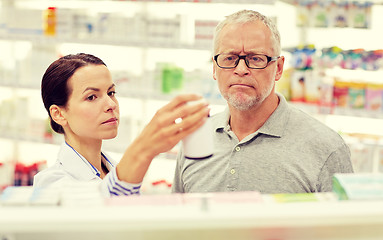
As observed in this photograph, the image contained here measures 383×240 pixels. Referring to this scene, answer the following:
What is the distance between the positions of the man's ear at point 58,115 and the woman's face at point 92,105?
1.6 inches

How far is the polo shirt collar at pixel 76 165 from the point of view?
70.8 inches

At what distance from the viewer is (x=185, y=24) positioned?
14.1ft

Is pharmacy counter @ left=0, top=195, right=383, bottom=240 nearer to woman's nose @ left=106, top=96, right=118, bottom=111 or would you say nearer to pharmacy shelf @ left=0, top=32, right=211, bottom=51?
woman's nose @ left=106, top=96, right=118, bottom=111

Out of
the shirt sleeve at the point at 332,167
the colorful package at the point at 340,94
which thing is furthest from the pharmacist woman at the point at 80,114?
the colorful package at the point at 340,94

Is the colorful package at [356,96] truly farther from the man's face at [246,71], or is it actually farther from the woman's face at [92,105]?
the woman's face at [92,105]

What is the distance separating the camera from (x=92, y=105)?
6.07 ft

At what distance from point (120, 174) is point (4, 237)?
0.36 meters

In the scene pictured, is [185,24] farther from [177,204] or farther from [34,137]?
[177,204]

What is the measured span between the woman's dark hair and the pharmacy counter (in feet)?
2.94

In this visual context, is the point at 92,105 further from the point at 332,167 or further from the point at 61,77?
the point at 332,167

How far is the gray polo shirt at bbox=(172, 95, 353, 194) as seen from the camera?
193 cm

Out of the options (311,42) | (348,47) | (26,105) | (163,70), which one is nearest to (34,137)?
(26,105)

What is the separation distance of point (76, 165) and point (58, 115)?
237 mm

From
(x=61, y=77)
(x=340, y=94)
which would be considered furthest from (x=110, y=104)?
(x=340, y=94)
